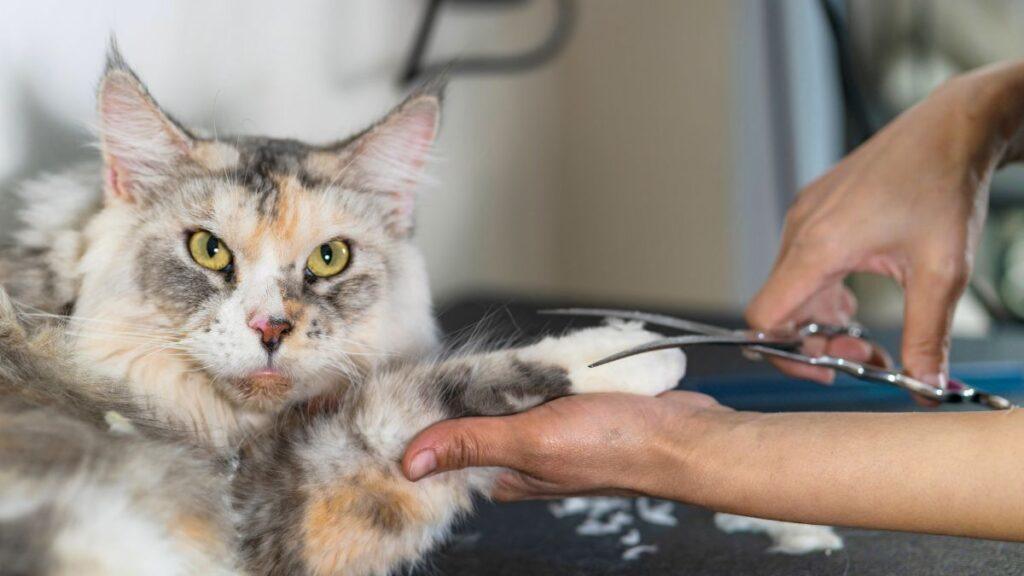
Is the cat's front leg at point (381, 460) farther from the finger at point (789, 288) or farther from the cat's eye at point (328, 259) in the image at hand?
the finger at point (789, 288)

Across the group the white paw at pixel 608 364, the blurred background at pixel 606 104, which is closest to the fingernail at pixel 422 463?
the white paw at pixel 608 364

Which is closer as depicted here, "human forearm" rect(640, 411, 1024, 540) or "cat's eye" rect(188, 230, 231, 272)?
"human forearm" rect(640, 411, 1024, 540)

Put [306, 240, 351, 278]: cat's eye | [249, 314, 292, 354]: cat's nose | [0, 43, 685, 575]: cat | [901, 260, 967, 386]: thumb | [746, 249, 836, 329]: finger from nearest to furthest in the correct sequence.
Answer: [0, 43, 685, 575]: cat < [249, 314, 292, 354]: cat's nose < [306, 240, 351, 278]: cat's eye < [901, 260, 967, 386]: thumb < [746, 249, 836, 329]: finger

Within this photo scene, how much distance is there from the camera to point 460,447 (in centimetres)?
83

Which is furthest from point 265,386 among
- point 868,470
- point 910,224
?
point 910,224

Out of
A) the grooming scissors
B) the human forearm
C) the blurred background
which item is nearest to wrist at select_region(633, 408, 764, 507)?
the human forearm

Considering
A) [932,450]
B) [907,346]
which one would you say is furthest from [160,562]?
[907,346]

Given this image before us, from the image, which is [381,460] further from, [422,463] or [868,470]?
[868,470]

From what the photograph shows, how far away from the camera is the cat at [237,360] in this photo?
77 centimetres

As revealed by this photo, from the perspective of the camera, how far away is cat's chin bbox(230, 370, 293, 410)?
0.92 metres

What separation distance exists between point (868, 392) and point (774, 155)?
1.59 m

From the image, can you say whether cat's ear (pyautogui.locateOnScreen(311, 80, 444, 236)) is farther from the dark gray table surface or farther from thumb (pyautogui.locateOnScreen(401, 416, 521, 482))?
thumb (pyautogui.locateOnScreen(401, 416, 521, 482))

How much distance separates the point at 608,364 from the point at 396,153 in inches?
14.9

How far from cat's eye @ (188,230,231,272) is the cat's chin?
0.12 m
